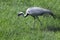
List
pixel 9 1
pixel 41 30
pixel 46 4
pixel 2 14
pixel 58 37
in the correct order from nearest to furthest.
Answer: pixel 58 37 → pixel 41 30 → pixel 2 14 → pixel 46 4 → pixel 9 1

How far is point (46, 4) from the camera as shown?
8.99 m

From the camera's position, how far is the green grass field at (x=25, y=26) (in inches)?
263

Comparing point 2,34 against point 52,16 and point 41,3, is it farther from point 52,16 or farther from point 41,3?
point 41,3

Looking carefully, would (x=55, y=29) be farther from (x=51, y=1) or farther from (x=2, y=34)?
(x=51, y=1)

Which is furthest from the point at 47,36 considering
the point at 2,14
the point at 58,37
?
the point at 2,14

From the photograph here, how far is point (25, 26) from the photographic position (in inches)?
286

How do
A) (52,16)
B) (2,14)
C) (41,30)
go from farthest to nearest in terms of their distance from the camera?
1. (2,14)
2. (52,16)
3. (41,30)

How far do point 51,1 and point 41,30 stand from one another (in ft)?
7.63

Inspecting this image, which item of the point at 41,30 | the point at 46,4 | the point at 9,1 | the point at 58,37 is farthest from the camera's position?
the point at 9,1

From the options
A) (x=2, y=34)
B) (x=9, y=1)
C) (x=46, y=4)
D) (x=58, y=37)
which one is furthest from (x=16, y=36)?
(x=9, y=1)

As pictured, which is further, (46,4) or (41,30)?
(46,4)

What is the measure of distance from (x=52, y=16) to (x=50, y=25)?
32 cm

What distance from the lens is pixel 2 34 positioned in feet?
22.3

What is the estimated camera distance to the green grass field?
667 cm
